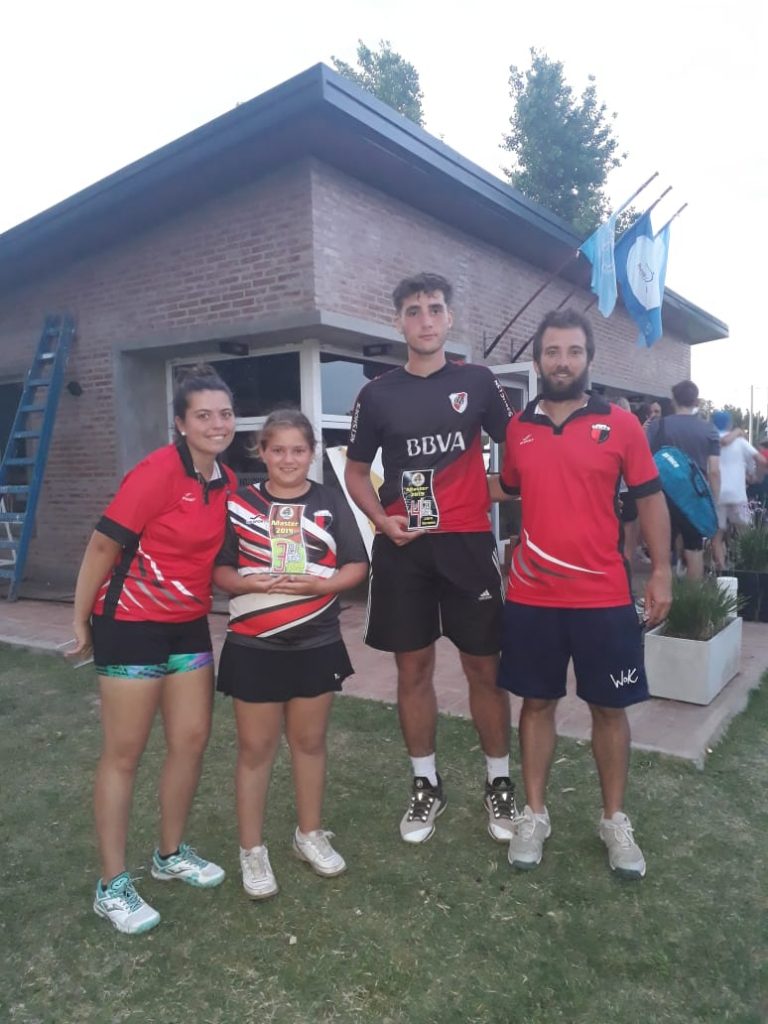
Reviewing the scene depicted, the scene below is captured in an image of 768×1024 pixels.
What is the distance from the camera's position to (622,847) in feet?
8.80

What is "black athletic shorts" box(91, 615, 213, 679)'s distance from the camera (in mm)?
2361

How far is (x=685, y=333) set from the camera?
1548cm

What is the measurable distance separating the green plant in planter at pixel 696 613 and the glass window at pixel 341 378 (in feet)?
13.2

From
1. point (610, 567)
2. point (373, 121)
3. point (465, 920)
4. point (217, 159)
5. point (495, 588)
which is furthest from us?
point (217, 159)

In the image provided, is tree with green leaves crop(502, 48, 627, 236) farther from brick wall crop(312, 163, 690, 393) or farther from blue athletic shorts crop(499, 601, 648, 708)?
blue athletic shorts crop(499, 601, 648, 708)

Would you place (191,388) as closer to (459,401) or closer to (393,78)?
(459,401)

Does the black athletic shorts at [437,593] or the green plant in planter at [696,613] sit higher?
the black athletic shorts at [437,593]

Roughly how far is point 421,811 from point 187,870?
93cm

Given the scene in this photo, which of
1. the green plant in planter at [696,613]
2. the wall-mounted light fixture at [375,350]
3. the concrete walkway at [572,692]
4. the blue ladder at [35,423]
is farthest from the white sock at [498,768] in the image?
the blue ladder at [35,423]

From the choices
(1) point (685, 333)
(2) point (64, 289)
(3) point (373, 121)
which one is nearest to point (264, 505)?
(3) point (373, 121)

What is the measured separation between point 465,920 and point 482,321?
7389 mm

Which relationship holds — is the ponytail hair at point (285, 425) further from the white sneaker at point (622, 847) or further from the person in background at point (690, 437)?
the person in background at point (690, 437)

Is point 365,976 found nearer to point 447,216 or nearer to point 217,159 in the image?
point 217,159

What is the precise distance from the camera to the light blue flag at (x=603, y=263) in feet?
25.8
